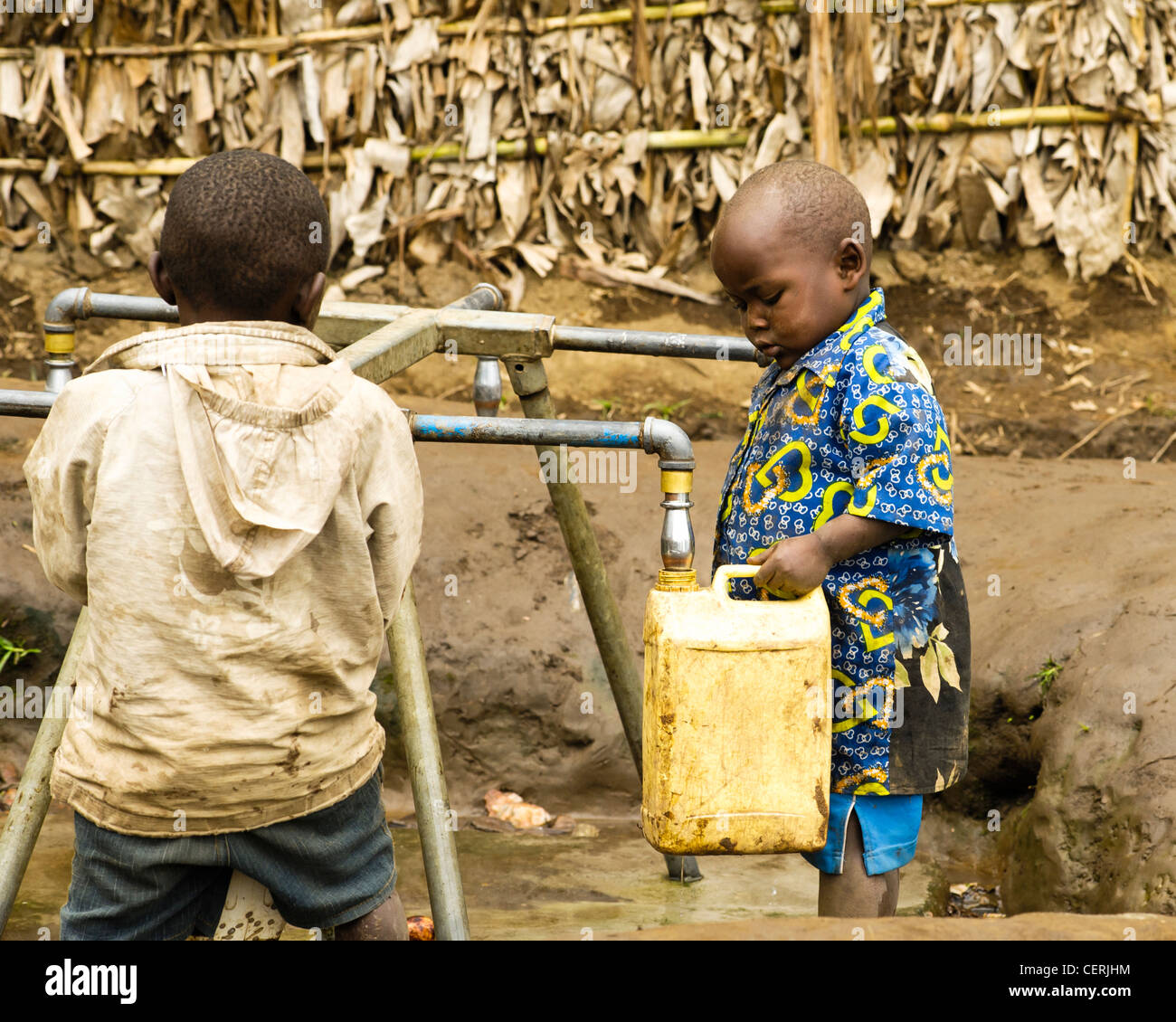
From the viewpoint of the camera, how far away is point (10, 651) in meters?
3.62

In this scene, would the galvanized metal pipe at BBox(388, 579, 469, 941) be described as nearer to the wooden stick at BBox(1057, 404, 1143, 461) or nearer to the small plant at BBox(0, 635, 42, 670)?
the small plant at BBox(0, 635, 42, 670)

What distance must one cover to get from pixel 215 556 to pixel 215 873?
0.46 m

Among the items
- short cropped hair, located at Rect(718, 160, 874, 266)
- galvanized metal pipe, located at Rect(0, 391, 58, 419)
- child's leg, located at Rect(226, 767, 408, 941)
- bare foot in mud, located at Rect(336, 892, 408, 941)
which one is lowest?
bare foot in mud, located at Rect(336, 892, 408, 941)

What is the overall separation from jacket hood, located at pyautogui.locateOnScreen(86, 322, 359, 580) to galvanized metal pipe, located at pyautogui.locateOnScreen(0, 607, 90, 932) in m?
0.74

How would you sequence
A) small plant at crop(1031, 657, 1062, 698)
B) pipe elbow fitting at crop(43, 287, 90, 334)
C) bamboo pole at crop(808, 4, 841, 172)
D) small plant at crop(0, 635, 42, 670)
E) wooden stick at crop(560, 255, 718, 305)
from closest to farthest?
1. pipe elbow fitting at crop(43, 287, 90, 334)
2. small plant at crop(1031, 657, 1062, 698)
3. small plant at crop(0, 635, 42, 670)
4. bamboo pole at crop(808, 4, 841, 172)
5. wooden stick at crop(560, 255, 718, 305)

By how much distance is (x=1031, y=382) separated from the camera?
5574mm

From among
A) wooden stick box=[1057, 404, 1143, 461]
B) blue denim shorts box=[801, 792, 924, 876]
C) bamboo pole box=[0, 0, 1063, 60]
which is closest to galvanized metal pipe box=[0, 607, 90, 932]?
blue denim shorts box=[801, 792, 924, 876]

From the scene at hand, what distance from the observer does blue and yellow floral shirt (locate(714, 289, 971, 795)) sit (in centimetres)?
196

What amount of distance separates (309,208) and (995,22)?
4.76 meters

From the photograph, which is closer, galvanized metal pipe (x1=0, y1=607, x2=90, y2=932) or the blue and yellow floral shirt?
the blue and yellow floral shirt

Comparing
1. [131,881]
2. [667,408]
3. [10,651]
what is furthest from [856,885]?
[667,408]
